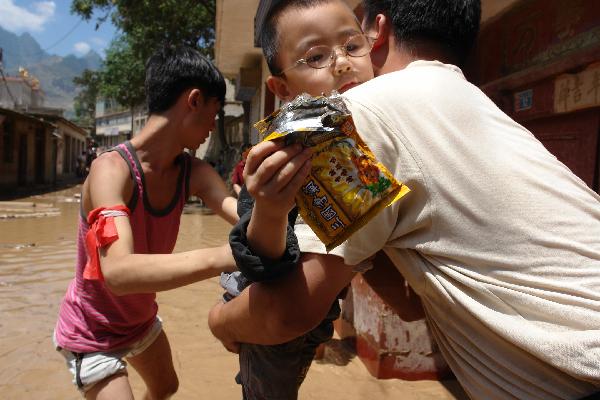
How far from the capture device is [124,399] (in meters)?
1.93

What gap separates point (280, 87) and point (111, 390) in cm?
141

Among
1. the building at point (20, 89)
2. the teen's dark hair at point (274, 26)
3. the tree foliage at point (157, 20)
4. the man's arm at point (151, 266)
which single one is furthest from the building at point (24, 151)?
the building at point (20, 89)

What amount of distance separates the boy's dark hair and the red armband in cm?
61

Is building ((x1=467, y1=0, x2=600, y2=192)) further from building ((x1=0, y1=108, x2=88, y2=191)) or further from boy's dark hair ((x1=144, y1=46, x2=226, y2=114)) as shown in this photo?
building ((x1=0, y1=108, x2=88, y2=191))

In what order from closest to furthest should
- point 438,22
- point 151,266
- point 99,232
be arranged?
1. point 438,22
2. point 151,266
3. point 99,232

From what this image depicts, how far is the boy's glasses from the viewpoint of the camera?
4.96 feet

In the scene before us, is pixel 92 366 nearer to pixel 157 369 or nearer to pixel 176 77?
pixel 157 369

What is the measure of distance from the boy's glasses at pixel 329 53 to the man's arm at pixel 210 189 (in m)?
0.94

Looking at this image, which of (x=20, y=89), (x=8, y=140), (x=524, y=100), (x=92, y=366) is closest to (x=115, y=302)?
(x=92, y=366)

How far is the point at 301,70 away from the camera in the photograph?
1534mm

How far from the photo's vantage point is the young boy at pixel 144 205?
198cm

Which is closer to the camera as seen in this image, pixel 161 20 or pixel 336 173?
pixel 336 173

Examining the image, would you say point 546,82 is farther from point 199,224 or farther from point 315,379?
point 199,224

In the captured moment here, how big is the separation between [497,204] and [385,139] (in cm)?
26
